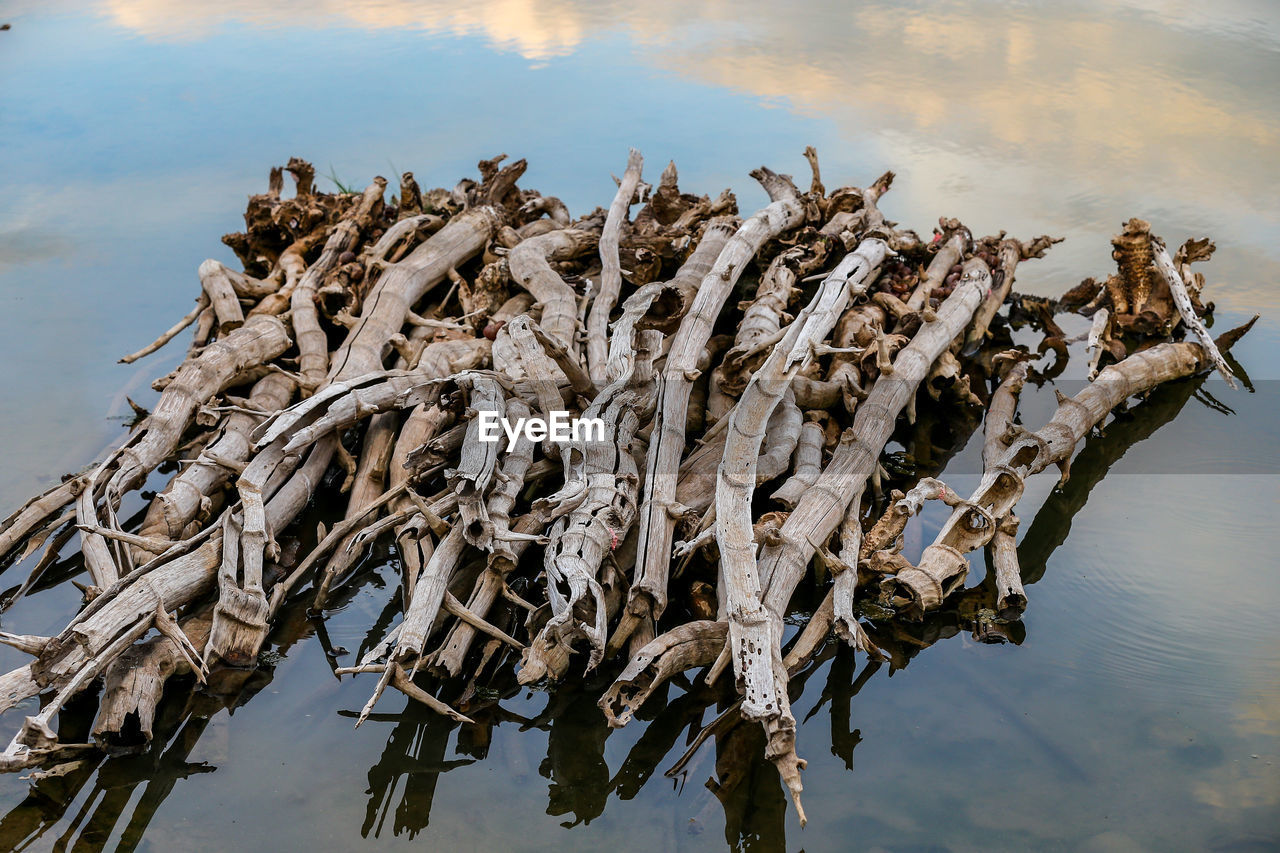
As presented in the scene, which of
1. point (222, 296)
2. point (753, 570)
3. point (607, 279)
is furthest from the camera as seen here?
point (222, 296)

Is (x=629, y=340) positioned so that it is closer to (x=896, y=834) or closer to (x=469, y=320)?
(x=469, y=320)

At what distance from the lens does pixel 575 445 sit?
16.5ft

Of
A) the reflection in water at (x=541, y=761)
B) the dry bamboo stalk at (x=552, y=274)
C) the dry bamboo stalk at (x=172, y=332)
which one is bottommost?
the reflection in water at (x=541, y=761)

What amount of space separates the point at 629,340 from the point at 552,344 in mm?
492

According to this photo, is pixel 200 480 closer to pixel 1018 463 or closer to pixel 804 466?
pixel 804 466

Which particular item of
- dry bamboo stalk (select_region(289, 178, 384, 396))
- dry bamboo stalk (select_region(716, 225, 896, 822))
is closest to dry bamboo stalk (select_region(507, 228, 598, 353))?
dry bamboo stalk (select_region(289, 178, 384, 396))

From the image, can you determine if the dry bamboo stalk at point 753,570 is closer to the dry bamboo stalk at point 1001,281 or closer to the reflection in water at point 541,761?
the reflection in water at point 541,761

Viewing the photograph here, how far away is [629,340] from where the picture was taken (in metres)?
→ 5.40

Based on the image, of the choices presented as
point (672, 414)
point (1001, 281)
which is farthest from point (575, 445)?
point (1001, 281)

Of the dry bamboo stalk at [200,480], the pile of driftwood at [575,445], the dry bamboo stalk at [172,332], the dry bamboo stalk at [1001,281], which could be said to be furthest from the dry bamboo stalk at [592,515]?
the dry bamboo stalk at [172,332]

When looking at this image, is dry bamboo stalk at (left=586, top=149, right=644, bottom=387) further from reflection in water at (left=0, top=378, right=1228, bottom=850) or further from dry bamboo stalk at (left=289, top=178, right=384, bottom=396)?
reflection in water at (left=0, top=378, right=1228, bottom=850)

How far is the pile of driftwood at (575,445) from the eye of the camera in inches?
170

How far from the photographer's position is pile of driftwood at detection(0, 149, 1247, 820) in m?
4.33

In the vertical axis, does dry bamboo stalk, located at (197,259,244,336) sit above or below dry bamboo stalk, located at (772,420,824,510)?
above
